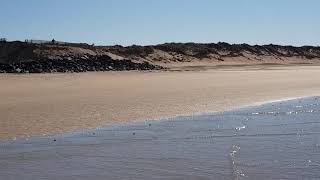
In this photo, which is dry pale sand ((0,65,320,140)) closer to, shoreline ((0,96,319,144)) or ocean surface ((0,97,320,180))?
shoreline ((0,96,319,144))

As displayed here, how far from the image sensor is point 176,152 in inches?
286

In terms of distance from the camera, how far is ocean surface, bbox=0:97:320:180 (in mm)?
5965

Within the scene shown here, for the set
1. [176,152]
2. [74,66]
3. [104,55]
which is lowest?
[176,152]

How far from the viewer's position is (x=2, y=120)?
10.2m

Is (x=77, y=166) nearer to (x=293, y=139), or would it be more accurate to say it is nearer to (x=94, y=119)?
(x=293, y=139)

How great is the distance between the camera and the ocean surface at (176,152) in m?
5.96

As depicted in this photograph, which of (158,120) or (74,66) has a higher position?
(74,66)

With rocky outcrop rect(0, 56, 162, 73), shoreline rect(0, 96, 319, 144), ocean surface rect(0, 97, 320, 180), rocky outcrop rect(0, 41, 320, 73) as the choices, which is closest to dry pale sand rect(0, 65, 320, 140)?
shoreline rect(0, 96, 319, 144)

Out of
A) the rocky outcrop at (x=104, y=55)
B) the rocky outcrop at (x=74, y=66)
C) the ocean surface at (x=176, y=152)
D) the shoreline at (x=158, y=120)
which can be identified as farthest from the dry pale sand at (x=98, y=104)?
the rocky outcrop at (x=104, y=55)

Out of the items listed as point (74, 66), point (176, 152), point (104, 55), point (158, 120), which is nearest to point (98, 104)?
point (158, 120)

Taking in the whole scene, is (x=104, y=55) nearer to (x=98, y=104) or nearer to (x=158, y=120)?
(x=98, y=104)

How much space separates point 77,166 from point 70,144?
162cm

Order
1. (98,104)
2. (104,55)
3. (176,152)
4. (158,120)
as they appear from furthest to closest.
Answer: (104,55) < (98,104) < (158,120) < (176,152)

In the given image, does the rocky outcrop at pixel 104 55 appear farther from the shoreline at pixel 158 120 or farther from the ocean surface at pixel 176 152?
the ocean surface at pixel 176 152
